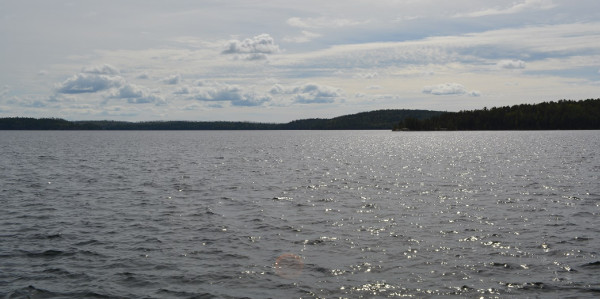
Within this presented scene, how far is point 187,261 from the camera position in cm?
2184

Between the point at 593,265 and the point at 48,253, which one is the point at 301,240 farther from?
the point at 593,265

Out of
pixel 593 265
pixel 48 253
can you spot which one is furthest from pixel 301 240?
pixel 593 265

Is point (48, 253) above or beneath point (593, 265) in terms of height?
beneath

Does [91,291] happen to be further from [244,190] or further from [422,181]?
[422,181]

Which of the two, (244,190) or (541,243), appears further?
(244,190)

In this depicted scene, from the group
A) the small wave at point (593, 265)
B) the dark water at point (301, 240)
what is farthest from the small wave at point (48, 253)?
the small wave at point (593, 265)

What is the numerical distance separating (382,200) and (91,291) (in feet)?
84.4

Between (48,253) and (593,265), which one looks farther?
(48,253)

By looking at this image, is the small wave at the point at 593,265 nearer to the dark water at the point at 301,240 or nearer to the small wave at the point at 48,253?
the dark water at the point at 301,240

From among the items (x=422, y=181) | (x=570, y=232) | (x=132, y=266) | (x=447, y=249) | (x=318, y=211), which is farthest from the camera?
(x=422, y=181)

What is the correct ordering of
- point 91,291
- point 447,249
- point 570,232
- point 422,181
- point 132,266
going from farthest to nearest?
point 422,181, point 570,232, point 447,249, point 132,266, point 91,291

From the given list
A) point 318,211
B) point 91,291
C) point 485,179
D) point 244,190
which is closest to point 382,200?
point 318,211

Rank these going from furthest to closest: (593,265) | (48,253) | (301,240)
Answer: (301,240) < (48,253) < (593,265)

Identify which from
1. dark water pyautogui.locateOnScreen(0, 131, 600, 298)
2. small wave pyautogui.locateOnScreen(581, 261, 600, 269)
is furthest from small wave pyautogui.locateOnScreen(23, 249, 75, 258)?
small wave pyautogui.locateOnScreen(581, 261, 600, 269)
